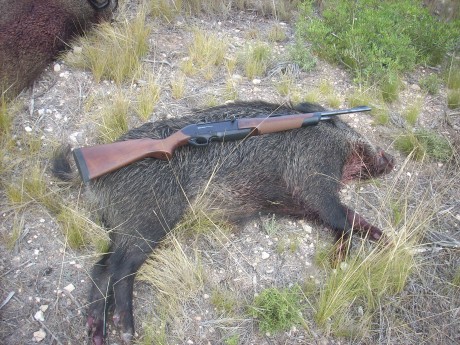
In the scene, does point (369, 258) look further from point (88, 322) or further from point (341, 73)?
point (341, 73)

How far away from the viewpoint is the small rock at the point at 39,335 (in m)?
3.14

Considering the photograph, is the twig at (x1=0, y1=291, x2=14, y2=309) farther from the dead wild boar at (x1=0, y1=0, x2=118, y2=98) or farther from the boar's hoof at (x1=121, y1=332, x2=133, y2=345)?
the dead wild boar at (x1=0, y1=0, x2=118, y2=98)

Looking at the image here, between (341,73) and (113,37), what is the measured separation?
8.65ft

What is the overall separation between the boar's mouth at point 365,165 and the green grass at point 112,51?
7.86 feet

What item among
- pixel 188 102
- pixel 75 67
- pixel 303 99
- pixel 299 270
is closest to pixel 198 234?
pixel 299 270

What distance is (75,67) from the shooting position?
5020 millimetres

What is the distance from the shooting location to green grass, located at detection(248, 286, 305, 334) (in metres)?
3.29

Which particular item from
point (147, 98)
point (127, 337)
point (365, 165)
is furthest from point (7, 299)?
point (365, 165)

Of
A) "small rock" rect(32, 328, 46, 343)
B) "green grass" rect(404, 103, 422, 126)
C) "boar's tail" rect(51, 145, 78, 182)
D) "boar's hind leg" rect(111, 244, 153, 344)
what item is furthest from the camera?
"green grass" rect(404, 103, 422, 126)

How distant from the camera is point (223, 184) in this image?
3.89m

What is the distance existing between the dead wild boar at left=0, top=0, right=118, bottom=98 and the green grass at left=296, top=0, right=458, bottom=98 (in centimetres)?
253

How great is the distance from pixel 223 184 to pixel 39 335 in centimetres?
172

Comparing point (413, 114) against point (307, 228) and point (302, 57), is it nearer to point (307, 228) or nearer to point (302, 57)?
point (302, 57)

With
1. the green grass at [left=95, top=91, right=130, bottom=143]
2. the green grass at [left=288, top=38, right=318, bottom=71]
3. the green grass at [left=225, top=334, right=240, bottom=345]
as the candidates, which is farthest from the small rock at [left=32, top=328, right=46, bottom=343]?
the green grass at [left=288, top=38, right=318, bottom=71]
